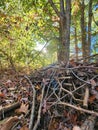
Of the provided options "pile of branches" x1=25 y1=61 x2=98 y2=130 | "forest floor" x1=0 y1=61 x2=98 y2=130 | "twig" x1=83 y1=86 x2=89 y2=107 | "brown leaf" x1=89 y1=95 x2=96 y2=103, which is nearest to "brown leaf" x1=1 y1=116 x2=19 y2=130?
"forest floor" x1=0 y1=61 x2=98 y2=130

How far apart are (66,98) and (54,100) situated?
154 millimetres

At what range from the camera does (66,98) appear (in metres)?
2.64

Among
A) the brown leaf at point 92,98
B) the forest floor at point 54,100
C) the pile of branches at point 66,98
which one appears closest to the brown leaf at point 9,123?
the forest floor at point 54,100

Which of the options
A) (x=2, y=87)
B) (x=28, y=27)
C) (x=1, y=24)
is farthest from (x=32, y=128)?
(x=28, y=27)

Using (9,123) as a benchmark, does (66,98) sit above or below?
above

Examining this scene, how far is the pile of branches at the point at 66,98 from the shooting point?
2340 mm

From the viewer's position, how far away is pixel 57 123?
2.38m

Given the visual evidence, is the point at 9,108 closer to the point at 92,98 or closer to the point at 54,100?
the point at 54,100

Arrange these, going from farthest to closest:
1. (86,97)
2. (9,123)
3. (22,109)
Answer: (22,109), (86,97), (9,123)

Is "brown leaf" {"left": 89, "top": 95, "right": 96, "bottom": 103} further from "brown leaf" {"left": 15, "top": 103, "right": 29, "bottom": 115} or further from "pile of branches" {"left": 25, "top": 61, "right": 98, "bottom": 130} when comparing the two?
"brown leaf" {"left": 15, "top": 103, "right": 29, "bottom": 115}

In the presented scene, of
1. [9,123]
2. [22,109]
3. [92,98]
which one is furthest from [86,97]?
[9,123]

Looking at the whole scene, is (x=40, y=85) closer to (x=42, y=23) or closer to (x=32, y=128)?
(x=32, y=128)

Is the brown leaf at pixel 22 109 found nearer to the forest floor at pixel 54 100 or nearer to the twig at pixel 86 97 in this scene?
the forest floor at pixel 54 100

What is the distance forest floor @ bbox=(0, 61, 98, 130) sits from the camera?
2.33m
